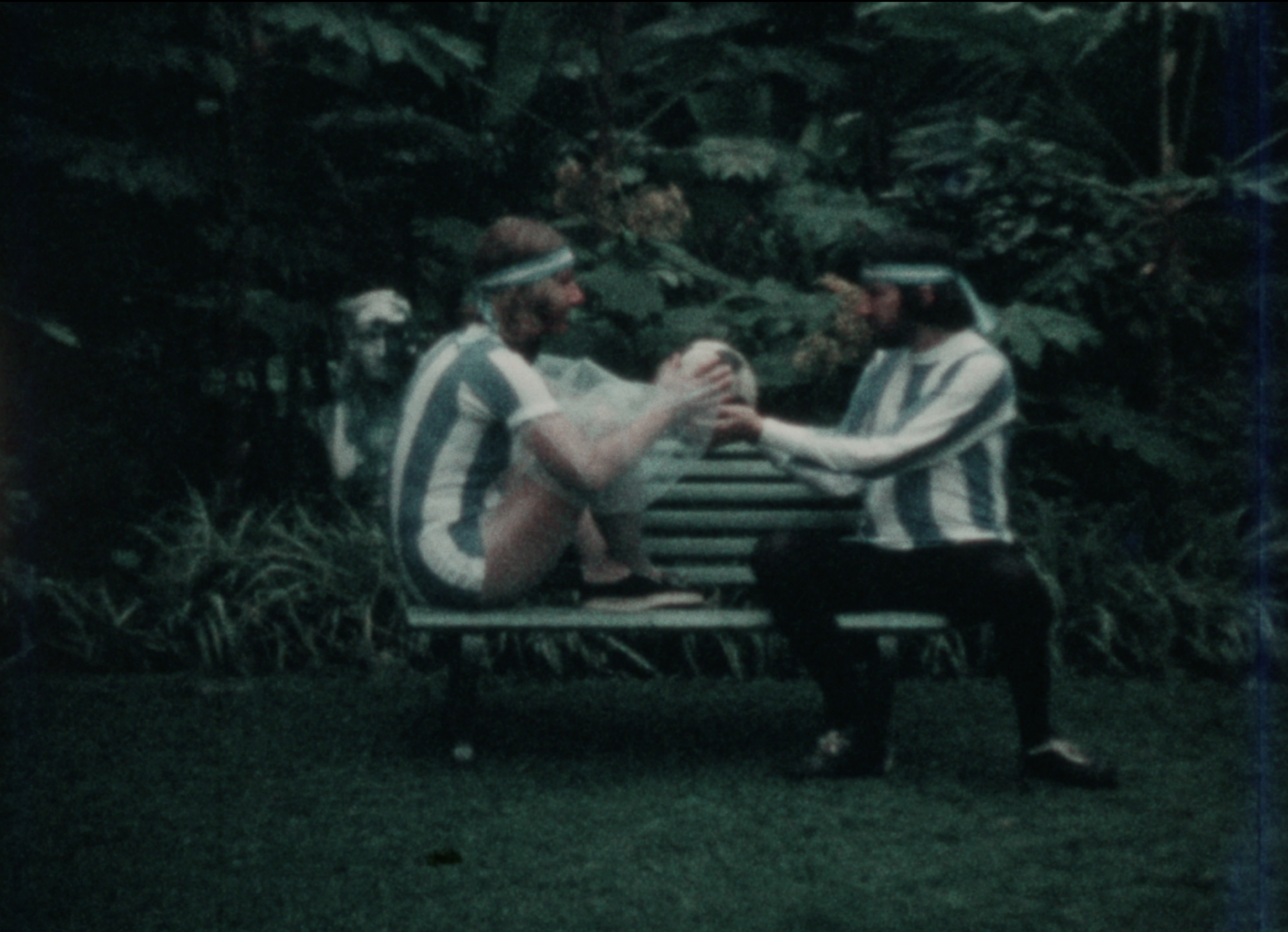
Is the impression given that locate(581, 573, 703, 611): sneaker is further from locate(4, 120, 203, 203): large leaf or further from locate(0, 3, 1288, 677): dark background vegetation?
locate(4, 120, 203, 203): large leaf

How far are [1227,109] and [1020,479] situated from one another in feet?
6.14

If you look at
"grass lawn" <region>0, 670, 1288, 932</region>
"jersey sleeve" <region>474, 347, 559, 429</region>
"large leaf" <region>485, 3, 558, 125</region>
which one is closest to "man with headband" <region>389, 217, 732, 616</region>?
"jersey sleeve" <region>474, 347, 559, 429</region>

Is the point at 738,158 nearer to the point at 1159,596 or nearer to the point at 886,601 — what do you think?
the point at 1159,596

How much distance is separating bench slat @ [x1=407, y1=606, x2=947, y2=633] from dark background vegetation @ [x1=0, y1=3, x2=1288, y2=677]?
1.57m

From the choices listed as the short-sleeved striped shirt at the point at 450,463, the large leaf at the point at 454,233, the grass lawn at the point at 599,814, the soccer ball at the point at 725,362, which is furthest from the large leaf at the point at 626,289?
the short-sleeved striped shirt at the point at 450,463

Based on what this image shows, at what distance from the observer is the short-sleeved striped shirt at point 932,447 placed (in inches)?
186

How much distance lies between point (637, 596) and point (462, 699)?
22.6 inches

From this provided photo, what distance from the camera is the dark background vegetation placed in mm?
6684

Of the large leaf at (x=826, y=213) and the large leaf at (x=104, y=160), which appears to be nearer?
the large leaf at (x=104, y=160)

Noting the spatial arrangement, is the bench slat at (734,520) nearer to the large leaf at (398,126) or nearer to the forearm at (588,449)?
the forearm at (588,449)

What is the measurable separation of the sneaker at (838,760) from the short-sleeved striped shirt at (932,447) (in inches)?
21.6

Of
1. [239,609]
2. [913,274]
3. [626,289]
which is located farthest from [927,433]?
[239,609]

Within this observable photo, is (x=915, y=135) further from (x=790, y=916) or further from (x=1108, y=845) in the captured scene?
(x=790, y=916)

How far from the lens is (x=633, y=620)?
4.88m
